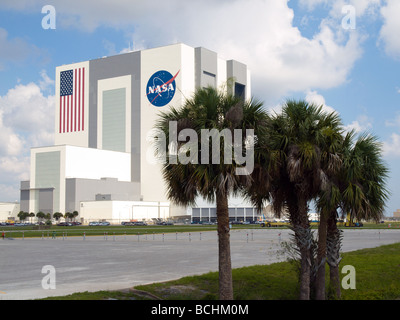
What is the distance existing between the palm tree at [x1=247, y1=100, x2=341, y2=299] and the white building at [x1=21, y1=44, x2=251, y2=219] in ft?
362

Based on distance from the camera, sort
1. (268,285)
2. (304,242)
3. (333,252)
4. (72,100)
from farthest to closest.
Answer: (72,100)
(268,285)
(333,252)
(304,242)

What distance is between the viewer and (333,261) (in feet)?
61.1

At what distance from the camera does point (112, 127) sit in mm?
147000

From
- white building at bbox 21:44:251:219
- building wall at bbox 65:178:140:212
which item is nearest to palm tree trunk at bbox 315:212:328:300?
white building at bbox 21:44:251:219

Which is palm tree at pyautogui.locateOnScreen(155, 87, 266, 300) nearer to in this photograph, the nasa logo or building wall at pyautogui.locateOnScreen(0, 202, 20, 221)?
the nasa logo

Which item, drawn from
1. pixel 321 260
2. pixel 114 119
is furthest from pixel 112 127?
pixel 321 260

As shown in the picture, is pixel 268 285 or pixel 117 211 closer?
pixel 268 285

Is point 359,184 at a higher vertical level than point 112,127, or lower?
lower

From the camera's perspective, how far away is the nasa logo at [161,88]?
132000mm

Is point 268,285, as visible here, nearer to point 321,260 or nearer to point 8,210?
point 321,260

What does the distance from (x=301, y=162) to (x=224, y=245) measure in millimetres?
4121

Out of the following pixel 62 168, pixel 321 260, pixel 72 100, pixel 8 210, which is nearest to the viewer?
pixel 321 260

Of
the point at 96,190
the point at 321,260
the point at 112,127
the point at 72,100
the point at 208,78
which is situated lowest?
the point at 321,260

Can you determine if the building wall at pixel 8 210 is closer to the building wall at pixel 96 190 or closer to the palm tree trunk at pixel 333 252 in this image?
the building wall at pixel 96 190
